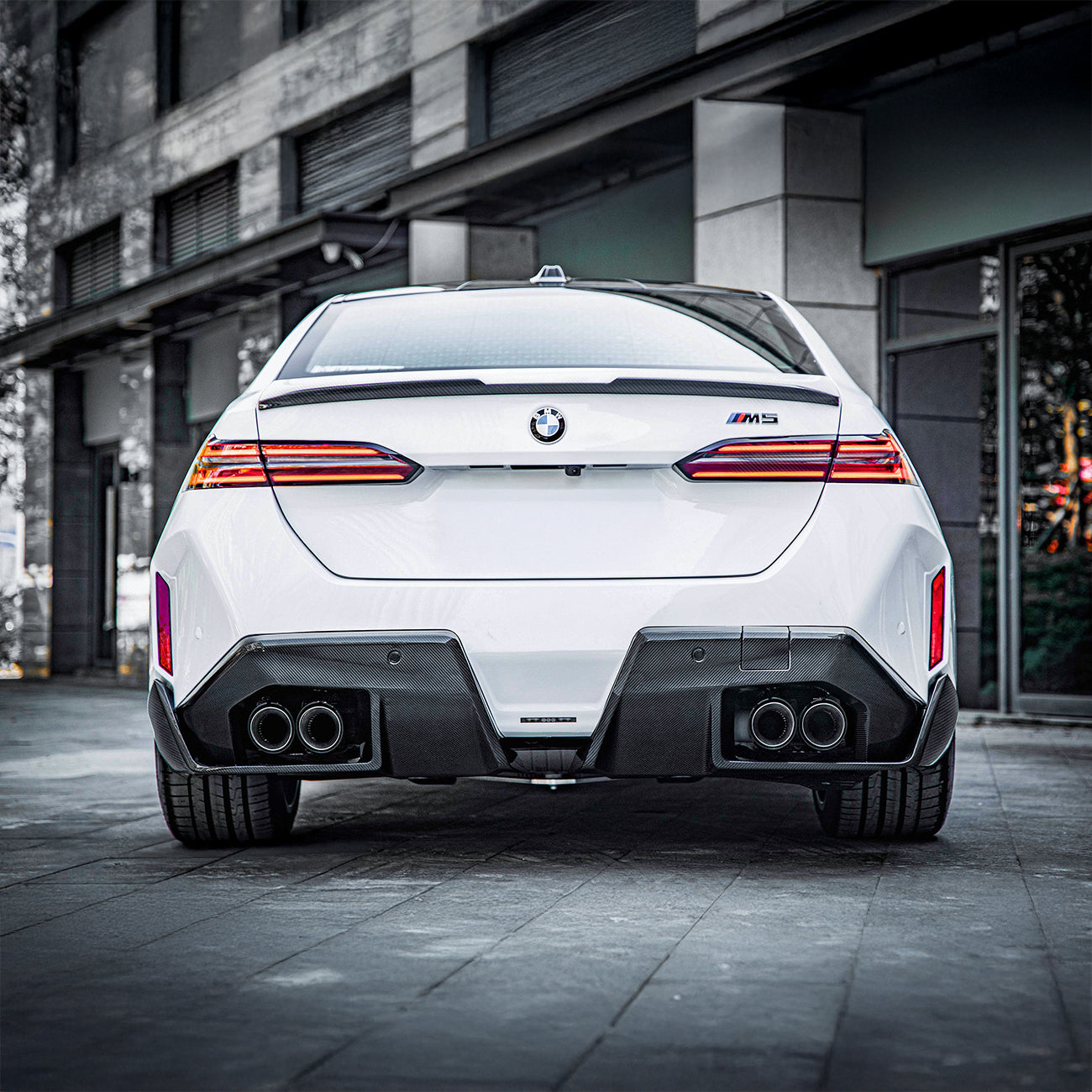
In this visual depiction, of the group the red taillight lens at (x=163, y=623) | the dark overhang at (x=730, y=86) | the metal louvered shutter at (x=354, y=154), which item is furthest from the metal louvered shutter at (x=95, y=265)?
the red taillight lens at (x=163, y=623)

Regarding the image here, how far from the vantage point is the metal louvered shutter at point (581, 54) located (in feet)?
41.9

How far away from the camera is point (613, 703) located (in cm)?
396

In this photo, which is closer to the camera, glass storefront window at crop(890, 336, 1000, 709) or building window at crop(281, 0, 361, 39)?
glass storefront window at crop(890, 336, 1000, 709)

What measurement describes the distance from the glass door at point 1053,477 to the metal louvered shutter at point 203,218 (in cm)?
1061

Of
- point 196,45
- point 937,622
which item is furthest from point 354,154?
point 937,622

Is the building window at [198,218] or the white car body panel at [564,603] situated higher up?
the building window at [198,218]

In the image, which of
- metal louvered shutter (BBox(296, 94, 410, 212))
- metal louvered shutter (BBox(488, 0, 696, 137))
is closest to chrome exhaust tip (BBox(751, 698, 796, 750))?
metal louvered shutter (BBox(488, 0, 696, 137))

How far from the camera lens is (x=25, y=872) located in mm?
4648

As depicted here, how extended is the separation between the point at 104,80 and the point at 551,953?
69.4 feet

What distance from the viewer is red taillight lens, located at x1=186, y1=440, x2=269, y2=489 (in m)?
4.08

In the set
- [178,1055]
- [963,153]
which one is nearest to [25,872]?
[178,1055]

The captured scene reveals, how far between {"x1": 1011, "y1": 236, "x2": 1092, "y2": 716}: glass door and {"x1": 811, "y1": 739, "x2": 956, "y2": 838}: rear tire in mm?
6087

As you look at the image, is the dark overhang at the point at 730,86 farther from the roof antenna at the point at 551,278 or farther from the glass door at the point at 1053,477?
the roof antenna at the point at 551,278

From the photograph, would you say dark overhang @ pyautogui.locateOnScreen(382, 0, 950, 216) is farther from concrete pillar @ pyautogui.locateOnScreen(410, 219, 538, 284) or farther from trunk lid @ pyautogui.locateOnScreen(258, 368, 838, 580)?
trunk lid @ pyautogui.locateOnScreen(258, 368, 838, 580)
